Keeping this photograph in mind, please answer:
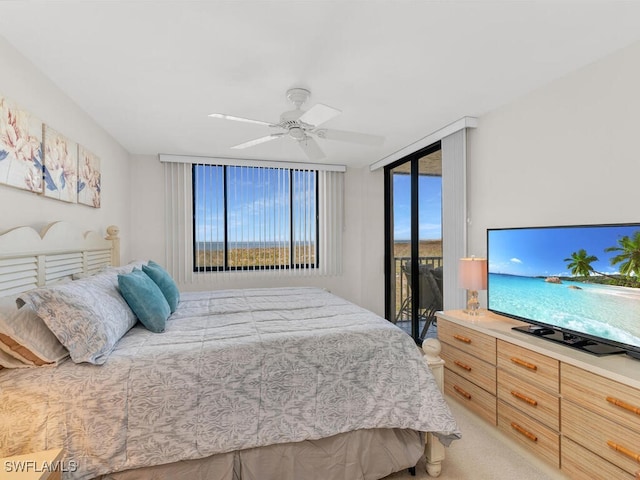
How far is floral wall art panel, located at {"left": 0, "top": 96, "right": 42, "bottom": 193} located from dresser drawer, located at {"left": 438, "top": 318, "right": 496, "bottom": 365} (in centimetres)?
304

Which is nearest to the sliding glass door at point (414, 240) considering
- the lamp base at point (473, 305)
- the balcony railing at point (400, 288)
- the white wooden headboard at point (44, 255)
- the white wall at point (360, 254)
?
the balcony railing at point (400, 288)

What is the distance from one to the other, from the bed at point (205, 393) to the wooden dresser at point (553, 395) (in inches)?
21.8

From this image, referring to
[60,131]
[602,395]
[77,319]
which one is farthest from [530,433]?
[60,131]

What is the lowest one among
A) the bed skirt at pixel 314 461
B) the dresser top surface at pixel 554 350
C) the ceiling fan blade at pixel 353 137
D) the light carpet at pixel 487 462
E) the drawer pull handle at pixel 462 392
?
the light carpet at pixel 487 462

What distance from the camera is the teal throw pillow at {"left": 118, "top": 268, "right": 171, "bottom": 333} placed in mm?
2033

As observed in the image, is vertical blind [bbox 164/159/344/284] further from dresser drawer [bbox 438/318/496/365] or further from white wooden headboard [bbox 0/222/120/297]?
dresser drawer [bbox 438/318/496/365]

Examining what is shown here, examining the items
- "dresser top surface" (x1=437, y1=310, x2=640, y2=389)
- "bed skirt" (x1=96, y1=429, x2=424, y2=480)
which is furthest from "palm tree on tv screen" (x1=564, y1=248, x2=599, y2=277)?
"bed skirt" (x1=96, y1=429, x2=424, y2=480)

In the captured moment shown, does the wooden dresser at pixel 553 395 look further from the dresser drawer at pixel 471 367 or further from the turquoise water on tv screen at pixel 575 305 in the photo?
the turquoise water on tv screen at pixel 575 305

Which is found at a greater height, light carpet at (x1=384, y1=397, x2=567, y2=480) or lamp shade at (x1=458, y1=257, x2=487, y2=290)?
lamp shade at (x1=458, y1=257, x2=487, y2=290)

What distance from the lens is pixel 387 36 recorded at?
1.80 meters

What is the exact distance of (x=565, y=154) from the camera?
230 centimetres

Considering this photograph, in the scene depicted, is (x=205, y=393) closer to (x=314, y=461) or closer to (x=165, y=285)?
(x=314, y=461)

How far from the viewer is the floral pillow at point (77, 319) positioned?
60.9 inches

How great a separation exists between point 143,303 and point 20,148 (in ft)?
3.63
